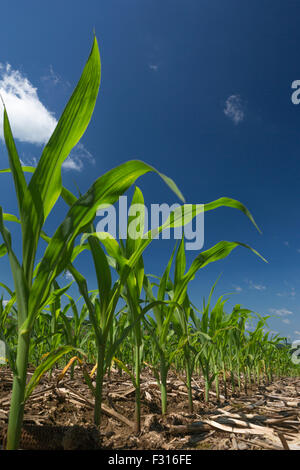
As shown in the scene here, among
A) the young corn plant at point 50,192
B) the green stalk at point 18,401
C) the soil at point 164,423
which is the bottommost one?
the soil at point 164,423

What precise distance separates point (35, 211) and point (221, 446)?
34.9 inches

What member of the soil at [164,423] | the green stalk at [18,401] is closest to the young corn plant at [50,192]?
the green stalk at [18,401]

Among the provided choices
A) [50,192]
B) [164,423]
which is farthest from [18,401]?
[164,423]

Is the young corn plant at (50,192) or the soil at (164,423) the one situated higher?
the young corn plant at (50,192)

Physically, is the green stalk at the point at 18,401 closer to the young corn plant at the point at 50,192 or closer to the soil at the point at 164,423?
the young corn plant at the point at 50,192

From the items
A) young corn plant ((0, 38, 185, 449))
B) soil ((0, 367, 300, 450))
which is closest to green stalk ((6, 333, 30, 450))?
young corn plant ((0, 38, 185, 449))

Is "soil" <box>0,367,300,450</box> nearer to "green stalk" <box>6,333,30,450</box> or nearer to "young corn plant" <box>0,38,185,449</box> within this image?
"green stalk" <box>6,333,30,450</box>

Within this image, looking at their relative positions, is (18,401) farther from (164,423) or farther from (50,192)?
(164,423)

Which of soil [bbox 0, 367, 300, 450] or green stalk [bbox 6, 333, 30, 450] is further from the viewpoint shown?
soil [bbox 0, 367, 300, 450]

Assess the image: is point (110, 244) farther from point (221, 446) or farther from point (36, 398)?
point (36, 398)

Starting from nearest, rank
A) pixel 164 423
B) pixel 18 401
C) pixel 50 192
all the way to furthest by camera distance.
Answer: pixel 18 401 < pixel 50 192 < pixel 164 423

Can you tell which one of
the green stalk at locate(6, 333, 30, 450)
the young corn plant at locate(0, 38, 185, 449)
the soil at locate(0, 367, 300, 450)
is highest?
the young corn plant at locate(0, 38, 185, 449)

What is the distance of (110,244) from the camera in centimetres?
94

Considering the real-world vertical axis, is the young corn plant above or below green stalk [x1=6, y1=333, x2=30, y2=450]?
above
